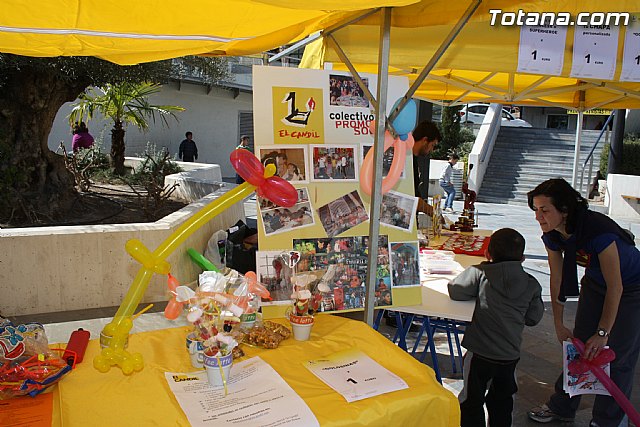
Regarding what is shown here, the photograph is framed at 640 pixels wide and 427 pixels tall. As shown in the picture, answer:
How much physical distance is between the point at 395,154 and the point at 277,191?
0.62 metres

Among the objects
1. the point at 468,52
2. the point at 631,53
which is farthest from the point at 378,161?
the point at 468,52

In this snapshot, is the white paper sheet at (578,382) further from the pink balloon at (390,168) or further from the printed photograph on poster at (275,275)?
the printed photograph on poster at (275,275)

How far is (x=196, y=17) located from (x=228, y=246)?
373cm

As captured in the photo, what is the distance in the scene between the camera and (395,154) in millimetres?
2635

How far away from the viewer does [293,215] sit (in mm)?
2604

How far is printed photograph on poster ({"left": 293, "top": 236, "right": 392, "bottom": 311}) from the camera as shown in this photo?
8.61 ft

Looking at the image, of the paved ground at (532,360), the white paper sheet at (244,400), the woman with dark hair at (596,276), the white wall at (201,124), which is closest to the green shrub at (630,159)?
the paved ground at (532,360)

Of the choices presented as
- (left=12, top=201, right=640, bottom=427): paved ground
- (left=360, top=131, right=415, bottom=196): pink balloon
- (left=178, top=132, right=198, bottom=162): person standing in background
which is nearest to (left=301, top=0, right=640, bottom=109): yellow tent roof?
(left=360, top=131, right=415, bottom=196): pink balloon

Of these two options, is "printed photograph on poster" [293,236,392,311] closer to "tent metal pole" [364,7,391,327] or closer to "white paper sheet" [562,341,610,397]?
"tent metal pole" [364,7,391,327]

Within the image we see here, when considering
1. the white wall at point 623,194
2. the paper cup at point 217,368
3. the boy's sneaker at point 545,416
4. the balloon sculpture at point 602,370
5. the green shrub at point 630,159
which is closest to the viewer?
the paper cup at point 217,368

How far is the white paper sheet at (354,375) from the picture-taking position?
76.9 inches

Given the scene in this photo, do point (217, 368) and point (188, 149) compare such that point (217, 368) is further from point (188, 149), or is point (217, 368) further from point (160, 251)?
point (188, 149)

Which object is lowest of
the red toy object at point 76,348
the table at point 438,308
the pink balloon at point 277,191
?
the table at point 438,308

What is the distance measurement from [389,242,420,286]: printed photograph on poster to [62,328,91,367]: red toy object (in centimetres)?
143
